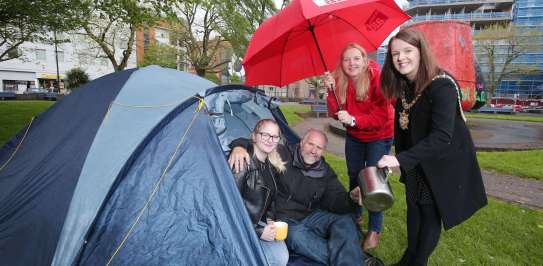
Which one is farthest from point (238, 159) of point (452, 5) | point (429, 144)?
point (452, 5)

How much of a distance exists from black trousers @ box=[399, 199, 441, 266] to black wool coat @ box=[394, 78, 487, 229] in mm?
112

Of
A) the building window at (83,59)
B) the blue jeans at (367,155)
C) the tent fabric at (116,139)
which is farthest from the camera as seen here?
the building window at (83,59)

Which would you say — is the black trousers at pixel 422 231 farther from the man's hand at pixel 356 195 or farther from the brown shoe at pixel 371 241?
the brown shoe at pixel 371 241

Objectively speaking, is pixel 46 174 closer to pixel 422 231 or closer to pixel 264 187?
pixel 264 187

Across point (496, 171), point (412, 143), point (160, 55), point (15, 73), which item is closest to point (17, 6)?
point (412, 143)

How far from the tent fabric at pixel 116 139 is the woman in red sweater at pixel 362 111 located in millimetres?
1400

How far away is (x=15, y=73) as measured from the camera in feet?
112

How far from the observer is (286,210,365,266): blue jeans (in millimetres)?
2705

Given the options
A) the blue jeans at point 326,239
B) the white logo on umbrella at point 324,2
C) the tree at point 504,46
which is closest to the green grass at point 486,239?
the blue jeans at point 326,239

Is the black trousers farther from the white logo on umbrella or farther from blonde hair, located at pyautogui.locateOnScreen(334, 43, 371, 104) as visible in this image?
the white logo on umbrella

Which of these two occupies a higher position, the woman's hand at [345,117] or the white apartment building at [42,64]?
the white apartment building at [42,64]

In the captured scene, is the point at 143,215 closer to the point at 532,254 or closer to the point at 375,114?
the point at 375,114

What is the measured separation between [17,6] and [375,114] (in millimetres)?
7246

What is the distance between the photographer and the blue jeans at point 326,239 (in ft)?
8.87
